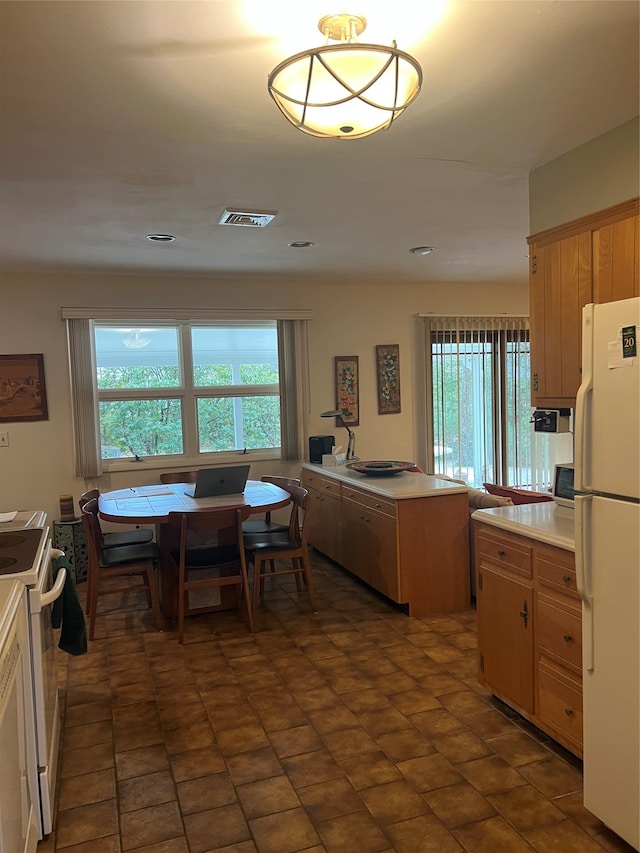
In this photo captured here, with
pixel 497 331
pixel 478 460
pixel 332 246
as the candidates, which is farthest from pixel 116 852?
pixel 497 331

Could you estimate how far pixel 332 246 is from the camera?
170 inches

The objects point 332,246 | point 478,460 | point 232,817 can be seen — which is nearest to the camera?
point 232,817

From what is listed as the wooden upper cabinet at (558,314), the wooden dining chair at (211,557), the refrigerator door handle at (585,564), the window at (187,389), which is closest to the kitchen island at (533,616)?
the refrigerator door handle at (585,564)

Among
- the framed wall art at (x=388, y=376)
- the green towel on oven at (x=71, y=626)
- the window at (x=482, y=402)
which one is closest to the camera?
the green towel on oven at (x=71, y=626)

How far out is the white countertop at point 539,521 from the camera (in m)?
2.40

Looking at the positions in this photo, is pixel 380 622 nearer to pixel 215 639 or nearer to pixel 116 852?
pixel 215 639

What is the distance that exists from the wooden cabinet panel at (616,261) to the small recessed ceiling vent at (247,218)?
5.66ft

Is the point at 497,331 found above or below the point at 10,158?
below

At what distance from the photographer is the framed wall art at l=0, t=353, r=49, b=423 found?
483 centimetres

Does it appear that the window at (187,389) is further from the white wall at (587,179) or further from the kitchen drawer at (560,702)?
the kitchen drawer at (560,702)

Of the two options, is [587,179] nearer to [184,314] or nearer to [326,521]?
[326,521]

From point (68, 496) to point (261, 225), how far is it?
8.92 ft

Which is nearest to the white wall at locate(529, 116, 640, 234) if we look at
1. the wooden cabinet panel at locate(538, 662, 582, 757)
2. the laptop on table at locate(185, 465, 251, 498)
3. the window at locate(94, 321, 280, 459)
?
the wooden cabinet panel at locate(538, 662, 582, 757)

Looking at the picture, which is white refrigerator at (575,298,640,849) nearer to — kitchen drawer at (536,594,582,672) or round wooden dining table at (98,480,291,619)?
kitchen drawer at (536,594,582,672)
